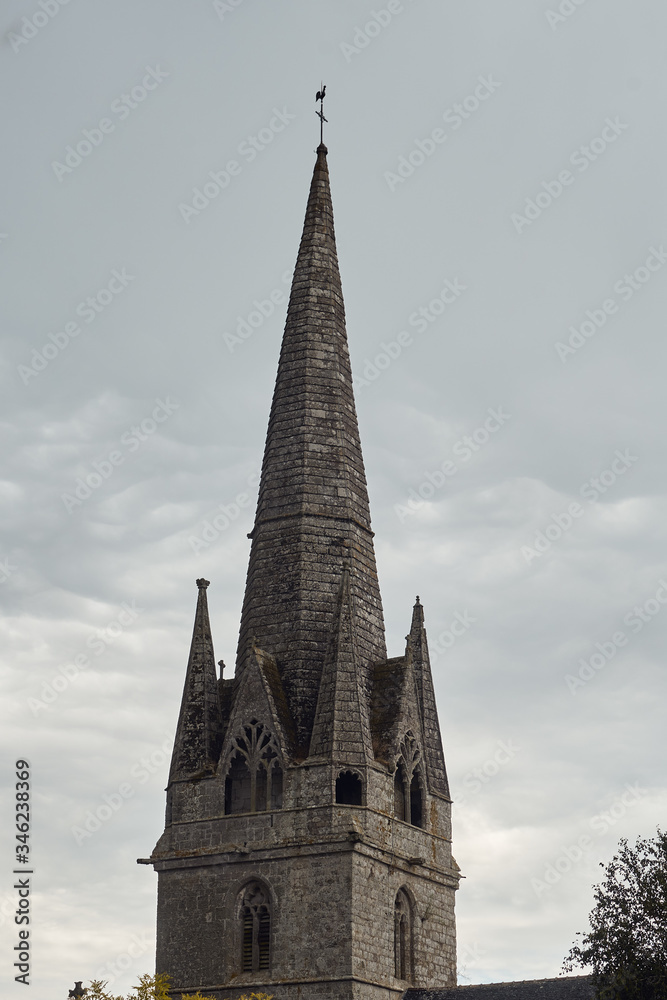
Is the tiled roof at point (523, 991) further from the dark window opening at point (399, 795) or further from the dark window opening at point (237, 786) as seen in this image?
the dark window opening at point (237, 786)

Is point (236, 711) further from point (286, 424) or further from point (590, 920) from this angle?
point (590, 920)

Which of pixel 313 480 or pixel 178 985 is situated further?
pixel 313 480

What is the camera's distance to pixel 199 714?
4641cm

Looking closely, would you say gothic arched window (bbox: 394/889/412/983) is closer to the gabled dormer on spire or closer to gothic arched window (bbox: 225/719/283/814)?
the gabled dormer on spire

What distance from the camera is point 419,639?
49.2m

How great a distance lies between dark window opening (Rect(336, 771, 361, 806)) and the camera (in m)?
44.0

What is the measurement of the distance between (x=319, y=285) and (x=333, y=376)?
3.01 meters

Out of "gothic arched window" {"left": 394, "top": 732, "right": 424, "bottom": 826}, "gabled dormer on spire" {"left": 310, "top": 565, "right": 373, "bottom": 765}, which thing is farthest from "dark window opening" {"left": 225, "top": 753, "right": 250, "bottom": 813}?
"gothic arched window" {"left": 394, "top": 732, "right": 424, "bottom": 826}

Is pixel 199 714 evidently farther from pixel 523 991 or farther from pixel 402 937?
pixel 523 991

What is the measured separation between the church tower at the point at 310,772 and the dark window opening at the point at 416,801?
38 mm

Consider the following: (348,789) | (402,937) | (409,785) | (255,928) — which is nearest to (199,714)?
(348,789)

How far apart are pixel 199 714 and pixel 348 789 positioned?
15.7 feet

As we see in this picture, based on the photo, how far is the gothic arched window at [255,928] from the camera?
43.0m

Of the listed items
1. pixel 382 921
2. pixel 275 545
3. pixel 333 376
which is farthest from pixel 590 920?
pixel 333 376
